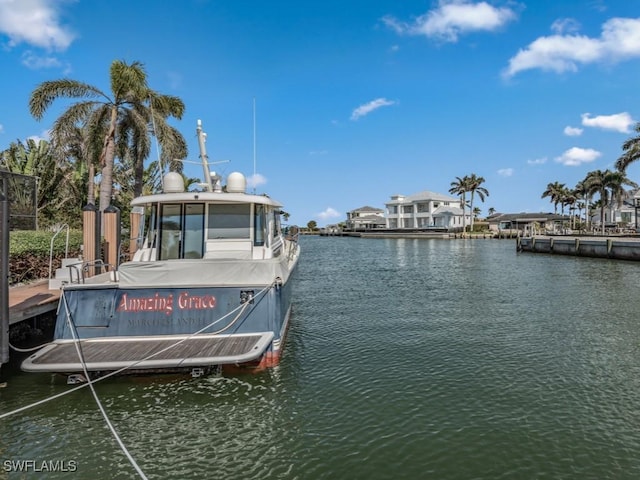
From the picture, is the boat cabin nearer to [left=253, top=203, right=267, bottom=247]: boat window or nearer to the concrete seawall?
[left=253, top=203, right=267, bottom=247]: boat window

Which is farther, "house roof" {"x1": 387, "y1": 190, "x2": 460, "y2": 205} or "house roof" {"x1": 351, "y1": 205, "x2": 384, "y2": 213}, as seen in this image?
"house roof" {"x1": 351, "y1": 205, "x2": 384, "y2": 213}

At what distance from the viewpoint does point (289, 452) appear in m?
6.15

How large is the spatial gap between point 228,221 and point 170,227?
4.65ft

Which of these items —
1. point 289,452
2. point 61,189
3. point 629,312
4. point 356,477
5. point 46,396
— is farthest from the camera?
point 61,189

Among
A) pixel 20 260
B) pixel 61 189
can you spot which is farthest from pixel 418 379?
pixel 61 189

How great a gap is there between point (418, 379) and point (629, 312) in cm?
1225

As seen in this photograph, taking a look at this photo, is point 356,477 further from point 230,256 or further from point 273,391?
point 230,256

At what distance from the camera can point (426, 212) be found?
106250mm

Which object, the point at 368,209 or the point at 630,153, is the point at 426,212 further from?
the point at 630,153

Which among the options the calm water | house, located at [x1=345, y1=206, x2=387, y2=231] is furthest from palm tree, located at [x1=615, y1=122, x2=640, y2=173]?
house, located at [x1=345, y1=206, x2=387, y2=231]

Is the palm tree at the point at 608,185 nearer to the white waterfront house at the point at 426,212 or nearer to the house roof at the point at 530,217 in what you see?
the house roof at the point at 530,217

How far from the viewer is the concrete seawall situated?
37.9 m

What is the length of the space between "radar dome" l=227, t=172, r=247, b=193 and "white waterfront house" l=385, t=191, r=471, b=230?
9336cm

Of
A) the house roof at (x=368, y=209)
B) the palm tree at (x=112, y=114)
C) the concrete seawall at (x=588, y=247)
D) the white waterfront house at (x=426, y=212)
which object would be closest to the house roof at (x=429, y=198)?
the white waterfront house at (x=426, y=212)
